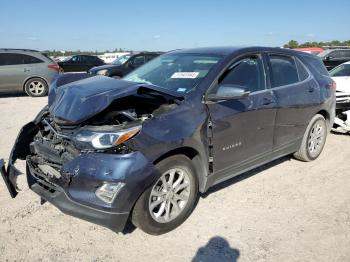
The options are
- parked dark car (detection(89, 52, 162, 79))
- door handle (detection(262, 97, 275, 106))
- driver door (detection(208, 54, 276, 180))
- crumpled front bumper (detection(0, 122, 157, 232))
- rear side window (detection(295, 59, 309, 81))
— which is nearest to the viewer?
crumpled front bumper (detection(0, 122, 157, 232))

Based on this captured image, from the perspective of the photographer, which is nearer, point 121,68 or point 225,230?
point 225,230

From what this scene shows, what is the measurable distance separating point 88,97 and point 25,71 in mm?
10156

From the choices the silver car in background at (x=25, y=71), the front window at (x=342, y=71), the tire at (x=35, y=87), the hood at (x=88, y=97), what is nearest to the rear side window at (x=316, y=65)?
the hood at (x=88, y=97)

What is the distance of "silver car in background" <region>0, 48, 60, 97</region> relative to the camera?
39.0 ft

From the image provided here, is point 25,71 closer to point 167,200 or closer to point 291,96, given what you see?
point 291,96

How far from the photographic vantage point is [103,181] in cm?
277

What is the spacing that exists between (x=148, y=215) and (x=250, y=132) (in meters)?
1.55

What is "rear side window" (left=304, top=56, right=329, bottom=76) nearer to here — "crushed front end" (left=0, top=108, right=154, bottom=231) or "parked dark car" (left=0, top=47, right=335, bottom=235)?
"parked dark car" (left=0, top=47, right=335, bottom=235)

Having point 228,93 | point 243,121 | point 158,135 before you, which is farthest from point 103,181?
point 243,121

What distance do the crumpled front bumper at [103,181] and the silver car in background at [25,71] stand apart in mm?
10074

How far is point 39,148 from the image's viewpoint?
345 cm

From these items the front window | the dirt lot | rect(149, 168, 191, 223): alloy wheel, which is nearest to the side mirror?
rect(149, 168, 191, 223): alloy wheel

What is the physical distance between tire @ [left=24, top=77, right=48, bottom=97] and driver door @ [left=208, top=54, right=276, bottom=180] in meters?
10.0

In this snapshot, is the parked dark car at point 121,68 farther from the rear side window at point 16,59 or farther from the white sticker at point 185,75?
the white sticker at point 185,75
